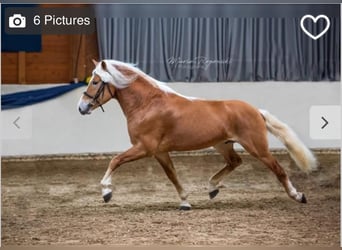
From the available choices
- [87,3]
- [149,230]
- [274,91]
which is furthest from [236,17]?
[149,230]

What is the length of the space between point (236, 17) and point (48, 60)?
32 centimetres

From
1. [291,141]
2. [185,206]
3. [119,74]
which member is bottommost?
[185,206]

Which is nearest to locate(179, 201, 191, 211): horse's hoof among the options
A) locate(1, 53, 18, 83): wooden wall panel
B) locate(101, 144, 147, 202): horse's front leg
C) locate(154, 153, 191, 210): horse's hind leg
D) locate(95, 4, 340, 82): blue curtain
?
locate(154, 153, 191, 210): horse's hind leg

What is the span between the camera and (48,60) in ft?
3.80

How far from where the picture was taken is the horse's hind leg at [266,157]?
1.18 meters

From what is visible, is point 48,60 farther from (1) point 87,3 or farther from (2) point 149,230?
(2) point 149,230

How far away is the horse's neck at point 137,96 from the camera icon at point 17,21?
0.19 m

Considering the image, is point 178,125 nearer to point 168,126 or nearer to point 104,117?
point 168,126

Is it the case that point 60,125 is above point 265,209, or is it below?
above

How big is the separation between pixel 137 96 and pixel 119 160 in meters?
0.11

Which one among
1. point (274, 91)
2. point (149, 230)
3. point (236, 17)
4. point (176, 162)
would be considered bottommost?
point (149, 230)

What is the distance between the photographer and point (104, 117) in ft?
3.84

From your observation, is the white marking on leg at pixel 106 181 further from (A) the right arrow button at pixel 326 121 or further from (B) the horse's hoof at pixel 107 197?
(A) the right arrow button at pixel 326 121

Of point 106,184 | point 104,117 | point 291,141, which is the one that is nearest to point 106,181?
point 106,184
